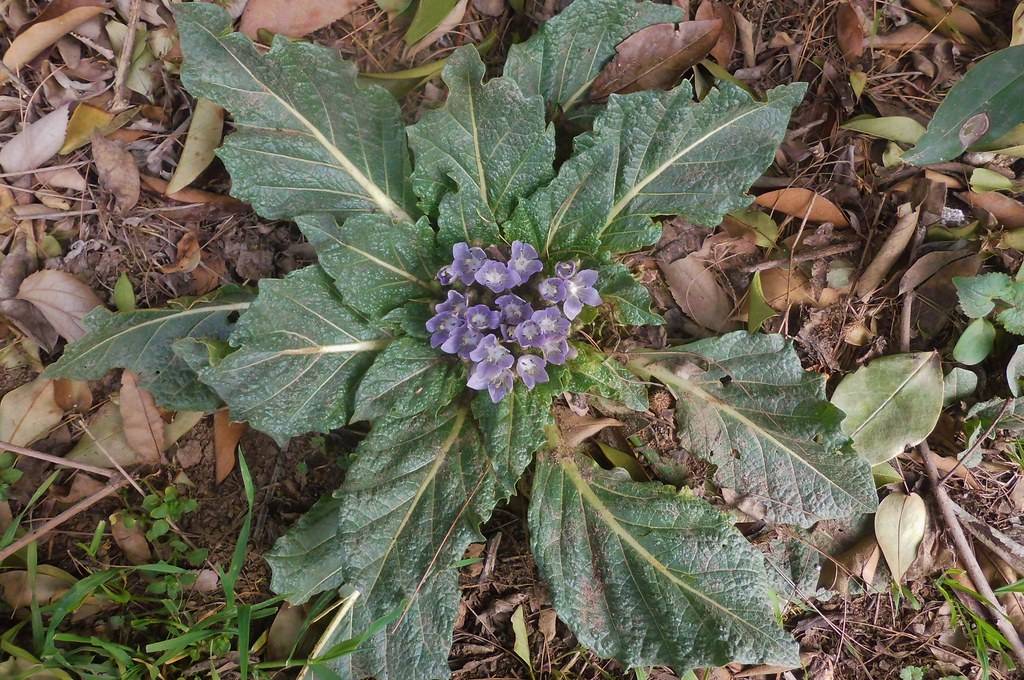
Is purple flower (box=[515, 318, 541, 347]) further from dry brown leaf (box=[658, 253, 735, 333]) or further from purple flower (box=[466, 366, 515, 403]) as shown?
dry brown leaf (box=[658, 253, 735, 333])

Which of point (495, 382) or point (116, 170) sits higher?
point (116, 170)

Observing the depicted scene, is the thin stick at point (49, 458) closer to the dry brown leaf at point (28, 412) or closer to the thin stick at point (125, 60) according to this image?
the dry brown leaf at point (28, 412)

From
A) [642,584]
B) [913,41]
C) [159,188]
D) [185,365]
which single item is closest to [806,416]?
[642,584]

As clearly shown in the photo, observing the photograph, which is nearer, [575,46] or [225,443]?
[575,46]

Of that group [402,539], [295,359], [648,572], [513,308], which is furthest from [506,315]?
[648,572]

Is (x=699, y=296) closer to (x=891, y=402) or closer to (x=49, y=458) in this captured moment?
(x=891, y=402)

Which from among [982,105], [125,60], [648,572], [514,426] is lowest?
[648,572]

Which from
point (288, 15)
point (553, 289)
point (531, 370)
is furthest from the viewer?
point (288, 15)

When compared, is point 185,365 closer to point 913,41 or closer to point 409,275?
point 409,275
